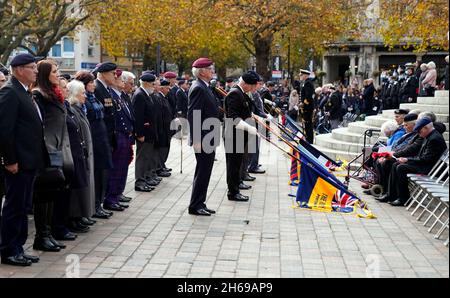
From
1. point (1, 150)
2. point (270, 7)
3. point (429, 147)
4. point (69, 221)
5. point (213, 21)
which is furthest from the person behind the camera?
point (213, 21)

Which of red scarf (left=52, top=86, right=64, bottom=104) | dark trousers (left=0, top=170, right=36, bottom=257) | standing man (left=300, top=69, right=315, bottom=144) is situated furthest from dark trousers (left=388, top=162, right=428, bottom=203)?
standing man (left=300, top=69, right=315, bottom=144)

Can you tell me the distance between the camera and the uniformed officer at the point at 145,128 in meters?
11.3

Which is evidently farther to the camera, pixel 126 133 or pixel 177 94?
pixel 177 94

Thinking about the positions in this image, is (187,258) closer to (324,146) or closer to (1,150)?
(1,150)

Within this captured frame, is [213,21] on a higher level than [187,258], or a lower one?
higher

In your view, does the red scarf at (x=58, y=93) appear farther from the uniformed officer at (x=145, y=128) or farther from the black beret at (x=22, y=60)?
the uniformed officer at (x=145, y=128)

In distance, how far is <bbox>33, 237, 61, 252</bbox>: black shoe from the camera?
720 centimetres

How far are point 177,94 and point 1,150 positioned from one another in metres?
12.4

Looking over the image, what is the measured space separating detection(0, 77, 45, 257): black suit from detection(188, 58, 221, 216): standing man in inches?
116

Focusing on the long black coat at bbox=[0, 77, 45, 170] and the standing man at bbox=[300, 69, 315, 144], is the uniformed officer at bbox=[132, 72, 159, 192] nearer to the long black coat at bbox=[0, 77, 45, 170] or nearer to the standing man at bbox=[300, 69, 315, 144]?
the long black coat at bbox=[0, 77, 45, 170]

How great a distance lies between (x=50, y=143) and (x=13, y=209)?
809 mm

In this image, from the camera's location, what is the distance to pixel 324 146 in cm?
1731

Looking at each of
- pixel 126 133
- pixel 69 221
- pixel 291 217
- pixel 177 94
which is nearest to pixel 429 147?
pixel 291 217
